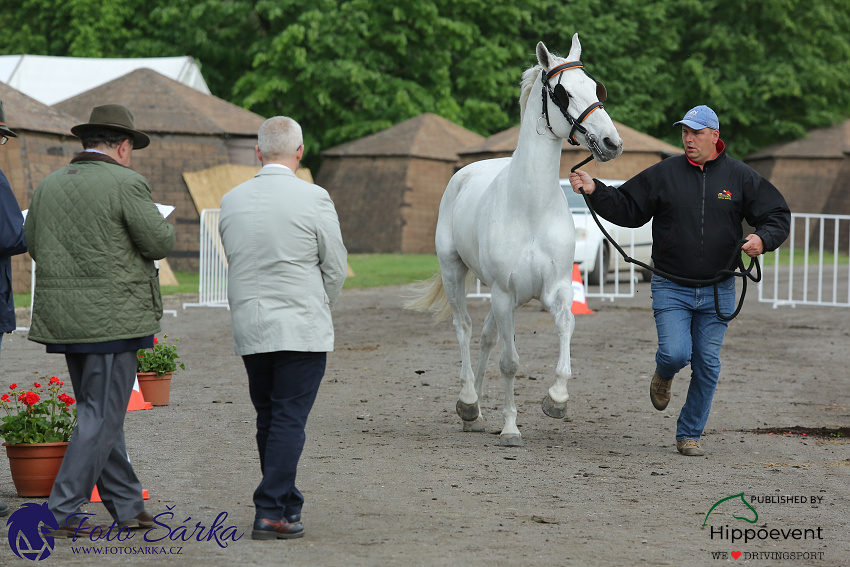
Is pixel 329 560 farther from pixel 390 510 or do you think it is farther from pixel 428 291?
pixel 428 291

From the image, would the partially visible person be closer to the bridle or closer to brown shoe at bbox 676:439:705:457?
the bridle

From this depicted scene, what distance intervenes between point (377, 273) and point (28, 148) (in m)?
7.91

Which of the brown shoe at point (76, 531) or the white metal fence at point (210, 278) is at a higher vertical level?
the white metal fence at point (210, 278)

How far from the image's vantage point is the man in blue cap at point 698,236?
680 centimetres

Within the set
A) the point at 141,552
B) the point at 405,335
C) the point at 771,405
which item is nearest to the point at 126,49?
the point at 405,335

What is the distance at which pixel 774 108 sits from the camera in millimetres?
41188

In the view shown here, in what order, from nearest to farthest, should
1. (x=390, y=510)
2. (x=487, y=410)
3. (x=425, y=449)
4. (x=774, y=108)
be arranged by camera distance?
(x=390, y=510), (x=425, y=449), (x=487, y=410), (x=774, y=108)

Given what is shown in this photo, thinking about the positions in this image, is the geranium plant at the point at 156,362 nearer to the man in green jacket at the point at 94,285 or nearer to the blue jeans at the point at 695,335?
the man in green jacket at the point at 94,285

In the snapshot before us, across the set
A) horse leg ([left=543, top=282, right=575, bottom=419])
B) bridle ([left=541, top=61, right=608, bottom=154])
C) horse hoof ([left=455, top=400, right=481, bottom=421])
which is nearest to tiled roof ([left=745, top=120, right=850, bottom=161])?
horse hoof ([left=455, top=400, right=481, bottom=421])

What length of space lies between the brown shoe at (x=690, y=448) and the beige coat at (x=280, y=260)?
296 centimetres

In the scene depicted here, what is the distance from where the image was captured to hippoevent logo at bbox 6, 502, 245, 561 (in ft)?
15.3

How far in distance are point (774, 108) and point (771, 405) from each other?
3488 centimetres

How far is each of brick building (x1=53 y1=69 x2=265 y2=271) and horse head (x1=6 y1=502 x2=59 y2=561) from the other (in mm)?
18756

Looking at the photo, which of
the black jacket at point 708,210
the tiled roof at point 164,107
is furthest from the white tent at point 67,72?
the black jacket at point 708,210
